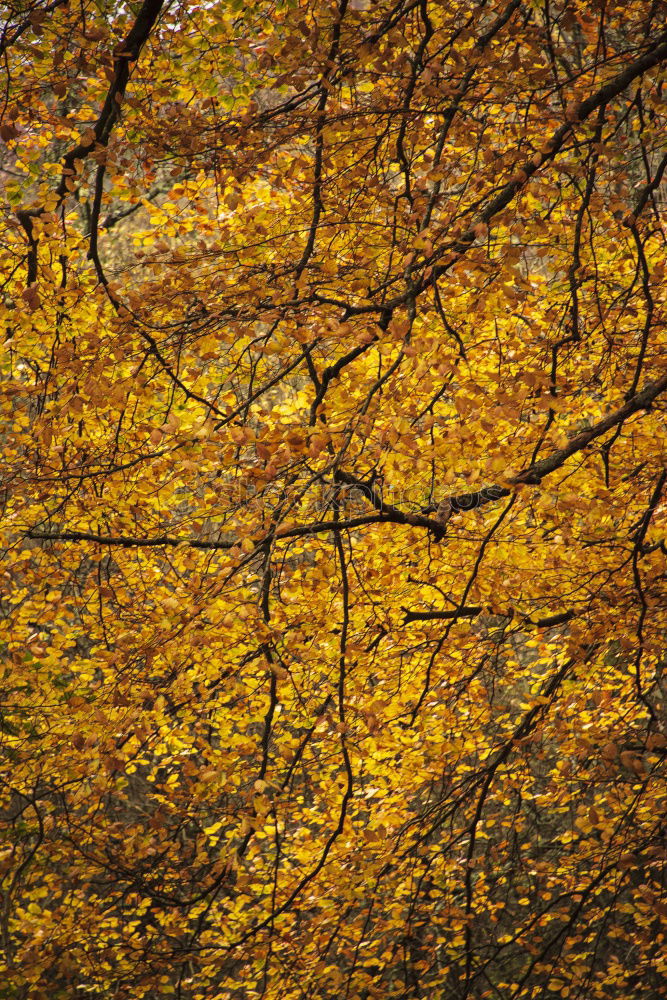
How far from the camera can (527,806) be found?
34.0ft

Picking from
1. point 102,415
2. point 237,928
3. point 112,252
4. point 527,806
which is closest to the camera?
point 102,415

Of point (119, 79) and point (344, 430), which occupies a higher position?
point (119, 79)

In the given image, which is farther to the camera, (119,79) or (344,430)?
(119,79)

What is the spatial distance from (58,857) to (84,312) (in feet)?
14.8

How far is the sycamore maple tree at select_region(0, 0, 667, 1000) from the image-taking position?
3.77m

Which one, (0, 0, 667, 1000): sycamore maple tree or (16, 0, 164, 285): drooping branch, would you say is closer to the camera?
(16, 0, 164, 285): drooping branch

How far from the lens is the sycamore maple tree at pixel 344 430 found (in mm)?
3766

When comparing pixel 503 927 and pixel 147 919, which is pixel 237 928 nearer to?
pixel 147 919

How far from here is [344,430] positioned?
3.33m

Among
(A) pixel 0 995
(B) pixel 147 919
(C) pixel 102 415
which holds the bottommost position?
(A) pixel 0 995

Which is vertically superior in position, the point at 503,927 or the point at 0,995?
the point at 503,927

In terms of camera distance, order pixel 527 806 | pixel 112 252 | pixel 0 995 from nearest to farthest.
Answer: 1. pixel 0 995
2. pixel 527 806
3. pixel 112 252

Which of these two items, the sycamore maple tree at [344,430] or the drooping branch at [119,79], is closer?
the drooping branch at [119,79]

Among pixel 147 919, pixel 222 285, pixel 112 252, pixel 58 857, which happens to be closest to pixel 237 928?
pixel 58 857
